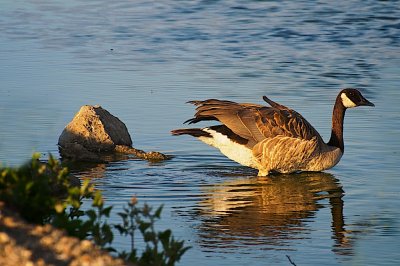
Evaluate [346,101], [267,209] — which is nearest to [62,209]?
[267,209]

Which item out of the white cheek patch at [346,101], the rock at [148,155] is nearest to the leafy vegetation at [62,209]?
the rock at [148,155]

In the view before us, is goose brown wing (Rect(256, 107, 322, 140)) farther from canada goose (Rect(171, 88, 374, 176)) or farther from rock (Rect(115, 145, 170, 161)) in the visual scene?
rock (Rect(115, 145, 170, 161))

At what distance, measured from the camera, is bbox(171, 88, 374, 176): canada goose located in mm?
12828

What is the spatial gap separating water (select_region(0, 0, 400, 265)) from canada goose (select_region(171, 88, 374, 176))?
0.63 feet

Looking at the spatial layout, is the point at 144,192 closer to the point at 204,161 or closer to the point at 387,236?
the point at 204,161

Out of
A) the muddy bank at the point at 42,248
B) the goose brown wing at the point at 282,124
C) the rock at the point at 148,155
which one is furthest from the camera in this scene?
the goose brown wing at the point at 282,124

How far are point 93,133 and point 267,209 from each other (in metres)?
3.23

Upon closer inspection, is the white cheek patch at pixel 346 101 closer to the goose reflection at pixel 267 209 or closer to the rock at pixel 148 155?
the goose reflection at pixel 267 209

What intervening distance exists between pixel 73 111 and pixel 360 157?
3.80 meters

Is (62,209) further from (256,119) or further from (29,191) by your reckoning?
(256,119)

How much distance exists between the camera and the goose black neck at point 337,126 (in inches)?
514

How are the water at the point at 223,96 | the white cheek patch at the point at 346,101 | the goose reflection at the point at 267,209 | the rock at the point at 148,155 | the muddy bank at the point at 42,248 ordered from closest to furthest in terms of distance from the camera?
the muddy bank at the point at 42,248
the goose reflection at the point at 267,209
the water at the point at 223,96
the rock at the point at 148,155
the white cheek patch at the point at 346,101

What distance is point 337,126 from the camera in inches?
527

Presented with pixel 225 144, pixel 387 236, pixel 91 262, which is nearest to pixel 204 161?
pixel 225 144
